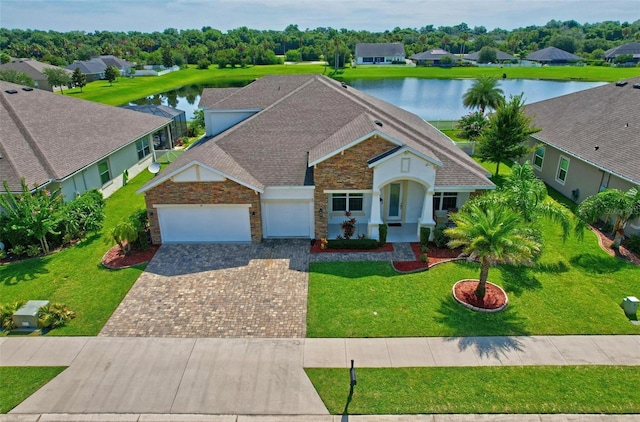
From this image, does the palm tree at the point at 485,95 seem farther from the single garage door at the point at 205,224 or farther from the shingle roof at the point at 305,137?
the single garage door at the point at 205,224

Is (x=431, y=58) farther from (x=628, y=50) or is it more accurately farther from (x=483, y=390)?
(x=483, y=390)

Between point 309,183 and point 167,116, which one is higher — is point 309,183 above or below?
below

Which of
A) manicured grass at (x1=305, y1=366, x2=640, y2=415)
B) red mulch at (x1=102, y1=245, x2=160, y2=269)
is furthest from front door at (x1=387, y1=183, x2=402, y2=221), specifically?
red mulch at (x1=102, y1=245, x2=160, y2=269)

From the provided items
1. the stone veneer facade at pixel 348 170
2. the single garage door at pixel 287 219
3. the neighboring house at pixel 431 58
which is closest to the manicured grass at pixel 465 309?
the single garage door at pixel 287 219

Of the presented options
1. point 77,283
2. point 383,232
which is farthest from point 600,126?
point 77,283

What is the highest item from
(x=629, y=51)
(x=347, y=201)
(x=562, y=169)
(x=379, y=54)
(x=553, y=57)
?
(x=629, y=51)

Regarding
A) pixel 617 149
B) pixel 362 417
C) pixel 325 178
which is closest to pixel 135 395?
pixel 362 417

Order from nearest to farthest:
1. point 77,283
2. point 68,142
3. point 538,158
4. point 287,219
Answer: point 77,283, point 287,219, point 68,142, point 538,158
